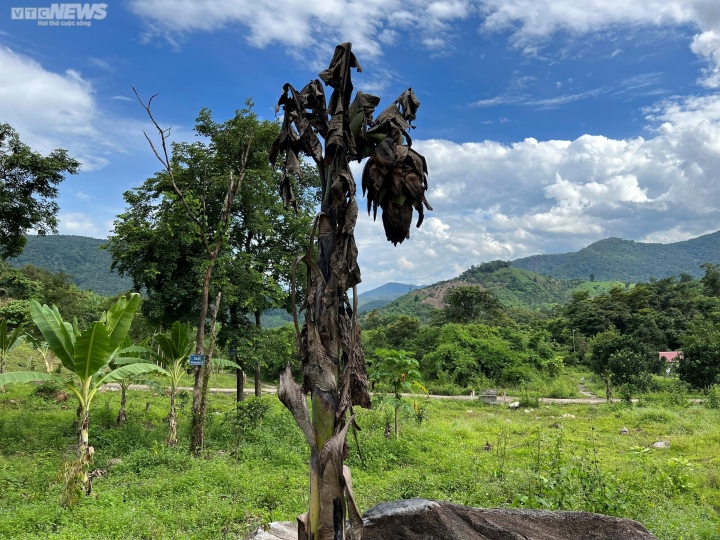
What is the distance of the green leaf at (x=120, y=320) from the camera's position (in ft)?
23.9

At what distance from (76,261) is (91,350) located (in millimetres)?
113218

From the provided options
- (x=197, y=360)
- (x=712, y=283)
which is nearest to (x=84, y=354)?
(x=197, y=360)

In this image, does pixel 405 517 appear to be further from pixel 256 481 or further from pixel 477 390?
pixel 477 390

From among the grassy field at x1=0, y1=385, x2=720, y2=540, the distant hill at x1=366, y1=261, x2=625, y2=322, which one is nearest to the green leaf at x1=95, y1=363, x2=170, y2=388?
the grassy field at x1=0, y1=385, x2=720, y2=540

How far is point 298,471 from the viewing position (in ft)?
25.0

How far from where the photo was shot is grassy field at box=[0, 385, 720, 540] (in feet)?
16.9

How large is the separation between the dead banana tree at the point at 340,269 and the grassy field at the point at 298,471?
12.7 feet

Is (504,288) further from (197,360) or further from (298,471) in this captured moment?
(197,360)

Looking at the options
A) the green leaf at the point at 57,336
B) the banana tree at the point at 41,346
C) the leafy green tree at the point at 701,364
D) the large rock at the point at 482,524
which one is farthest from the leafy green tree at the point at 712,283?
the green leaf at the point at 57,336

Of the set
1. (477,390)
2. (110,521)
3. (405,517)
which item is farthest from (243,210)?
(477,390)

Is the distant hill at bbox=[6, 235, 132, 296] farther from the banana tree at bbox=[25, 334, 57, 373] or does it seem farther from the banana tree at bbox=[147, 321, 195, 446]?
the banana tree at bbox=[147, 321, 195, 446]

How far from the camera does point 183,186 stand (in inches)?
514

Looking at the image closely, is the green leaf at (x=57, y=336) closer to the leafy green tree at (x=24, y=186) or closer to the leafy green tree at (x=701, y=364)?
the leafy green tree at (x=24, y=186)

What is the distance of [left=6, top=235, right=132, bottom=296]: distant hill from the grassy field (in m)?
87.6
